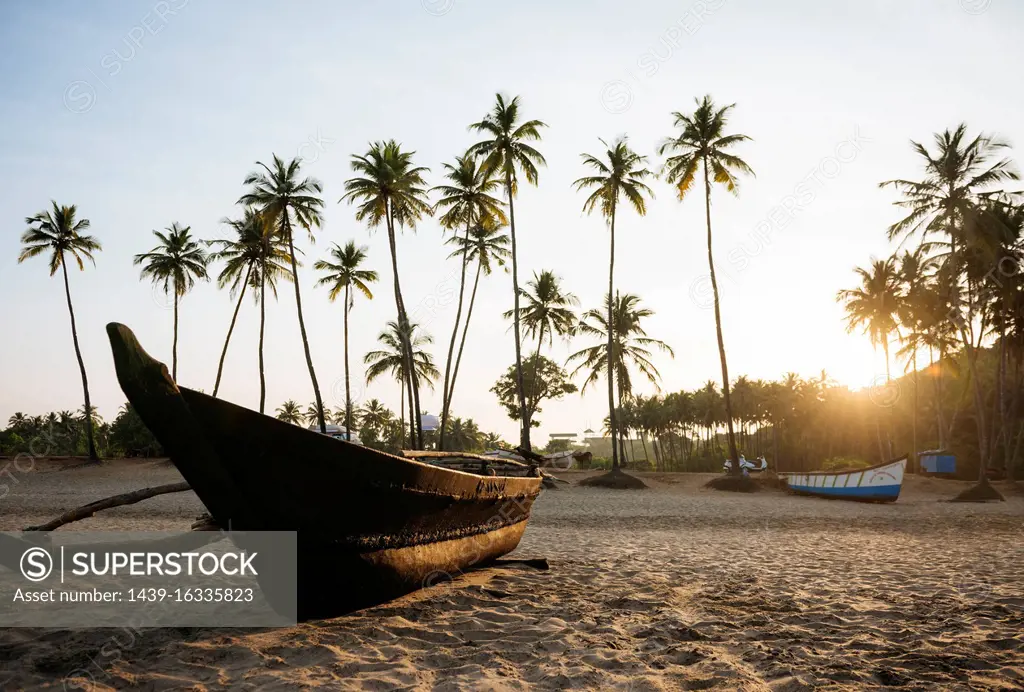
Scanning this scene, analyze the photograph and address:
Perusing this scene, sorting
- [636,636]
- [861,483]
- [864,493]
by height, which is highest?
[636,636]

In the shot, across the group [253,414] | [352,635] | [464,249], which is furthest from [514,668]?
[464,249]

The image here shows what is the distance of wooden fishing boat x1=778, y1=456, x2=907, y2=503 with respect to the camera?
20.4m

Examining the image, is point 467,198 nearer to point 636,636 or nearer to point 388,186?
Answer: point 388,186

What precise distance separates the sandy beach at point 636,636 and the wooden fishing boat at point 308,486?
0.41 meters

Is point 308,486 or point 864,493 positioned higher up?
point 308,486

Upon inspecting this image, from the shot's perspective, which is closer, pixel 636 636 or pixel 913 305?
pixel 636 636

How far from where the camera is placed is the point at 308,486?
4.55 metres

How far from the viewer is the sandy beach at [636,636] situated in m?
3.90

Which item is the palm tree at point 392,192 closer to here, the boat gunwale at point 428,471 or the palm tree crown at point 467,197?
the palm tree crown at point 467,197

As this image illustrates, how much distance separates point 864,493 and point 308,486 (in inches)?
861

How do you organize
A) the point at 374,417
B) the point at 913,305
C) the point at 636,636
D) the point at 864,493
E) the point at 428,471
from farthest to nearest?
the point at 374,417 < the point at 913,305 < the point at 864,493 < the point at 428,471 < the point at 636,636

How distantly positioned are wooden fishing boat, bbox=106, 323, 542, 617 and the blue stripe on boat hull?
19913 mm

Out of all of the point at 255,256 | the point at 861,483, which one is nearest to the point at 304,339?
the point at 255,256

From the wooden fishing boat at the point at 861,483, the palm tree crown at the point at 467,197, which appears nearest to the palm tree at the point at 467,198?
the palm tree crown at the point at 467,197
